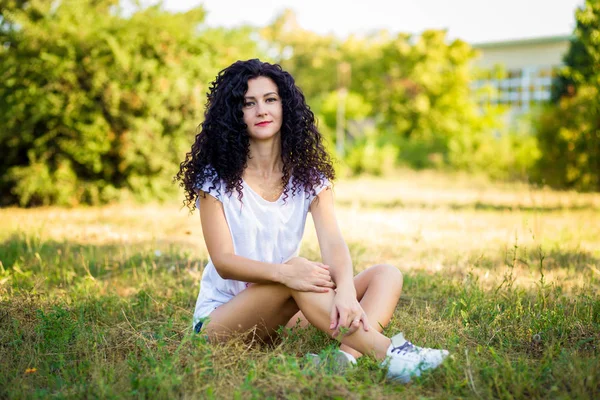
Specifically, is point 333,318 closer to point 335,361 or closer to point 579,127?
point 335,361

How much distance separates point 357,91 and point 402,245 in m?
20.9

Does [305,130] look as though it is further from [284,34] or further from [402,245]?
[284,34]

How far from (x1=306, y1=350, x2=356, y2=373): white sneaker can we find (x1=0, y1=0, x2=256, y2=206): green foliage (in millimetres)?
6500

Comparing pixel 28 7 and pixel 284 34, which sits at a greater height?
pixel 284 34

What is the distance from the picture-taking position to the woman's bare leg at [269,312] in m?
2.80

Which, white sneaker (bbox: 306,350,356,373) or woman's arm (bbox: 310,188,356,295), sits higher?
woman's arm (bbox: 310,188,356,295)

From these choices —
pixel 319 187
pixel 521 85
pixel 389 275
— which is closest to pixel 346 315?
pixel 389 275

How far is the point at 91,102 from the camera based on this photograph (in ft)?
27.5

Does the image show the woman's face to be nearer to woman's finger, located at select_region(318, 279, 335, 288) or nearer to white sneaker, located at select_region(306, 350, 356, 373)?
woman's finger, located at select_region(318, 279, 335, 288)

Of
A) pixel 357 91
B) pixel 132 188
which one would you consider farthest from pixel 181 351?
pixel 357 91

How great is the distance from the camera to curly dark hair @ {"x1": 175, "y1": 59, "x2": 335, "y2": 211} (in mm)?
3113

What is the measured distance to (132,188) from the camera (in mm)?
8953

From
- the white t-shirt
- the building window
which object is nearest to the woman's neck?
the white t-shirt

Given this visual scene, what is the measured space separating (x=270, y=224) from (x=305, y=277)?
0.44m
